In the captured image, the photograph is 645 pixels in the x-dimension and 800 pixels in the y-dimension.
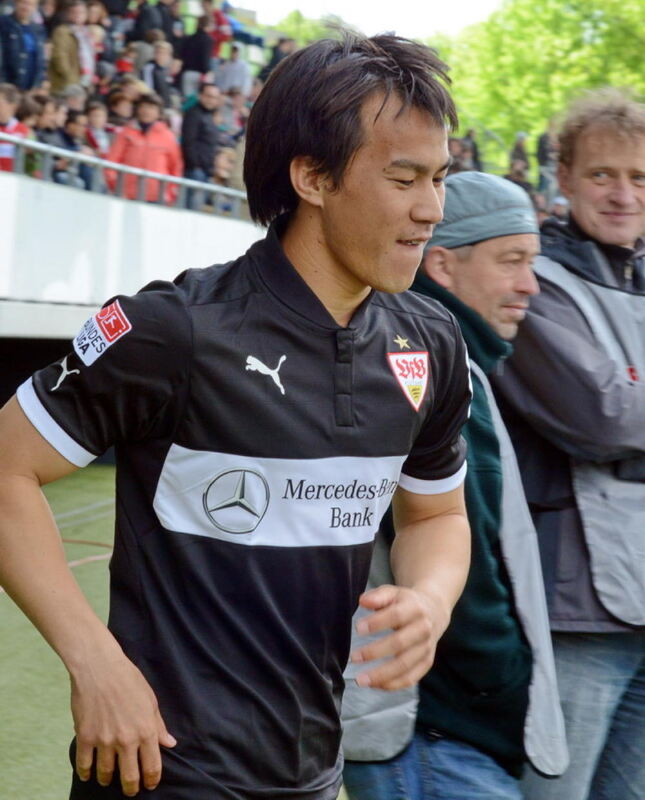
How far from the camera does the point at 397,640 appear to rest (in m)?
1.92

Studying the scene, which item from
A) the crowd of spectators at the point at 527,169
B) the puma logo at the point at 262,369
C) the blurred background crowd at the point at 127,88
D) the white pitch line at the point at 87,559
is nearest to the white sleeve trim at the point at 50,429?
the puma logo at the point at 262,369

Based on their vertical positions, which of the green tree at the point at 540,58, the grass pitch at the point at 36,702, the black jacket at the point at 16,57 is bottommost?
the green tree at the point at 540,58

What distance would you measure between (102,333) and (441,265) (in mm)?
1031

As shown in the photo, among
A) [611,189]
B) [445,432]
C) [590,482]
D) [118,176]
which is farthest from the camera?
[118,176]

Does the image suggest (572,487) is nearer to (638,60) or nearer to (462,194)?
(462,194)

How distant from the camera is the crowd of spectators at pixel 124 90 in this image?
11055 mm

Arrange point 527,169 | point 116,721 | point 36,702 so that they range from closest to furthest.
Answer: point 116,721 < point 36,702 < point 527,169

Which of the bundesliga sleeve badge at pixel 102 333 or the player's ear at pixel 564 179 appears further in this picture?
the player's ear at pixel 564 179

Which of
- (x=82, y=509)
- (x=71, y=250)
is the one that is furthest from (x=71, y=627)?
(x=71, y=250)

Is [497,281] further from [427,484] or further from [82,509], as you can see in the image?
[82,509]

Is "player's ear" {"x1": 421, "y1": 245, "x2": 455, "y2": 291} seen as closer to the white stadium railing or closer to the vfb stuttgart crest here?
the vfb stuttgart crest

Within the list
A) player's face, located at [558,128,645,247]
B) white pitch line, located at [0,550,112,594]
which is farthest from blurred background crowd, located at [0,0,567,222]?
player's face, located at [558,128,645,247]

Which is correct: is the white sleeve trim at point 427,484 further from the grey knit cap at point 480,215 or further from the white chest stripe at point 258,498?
the grey knit cap at point 480,215

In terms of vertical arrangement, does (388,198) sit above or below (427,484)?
above
